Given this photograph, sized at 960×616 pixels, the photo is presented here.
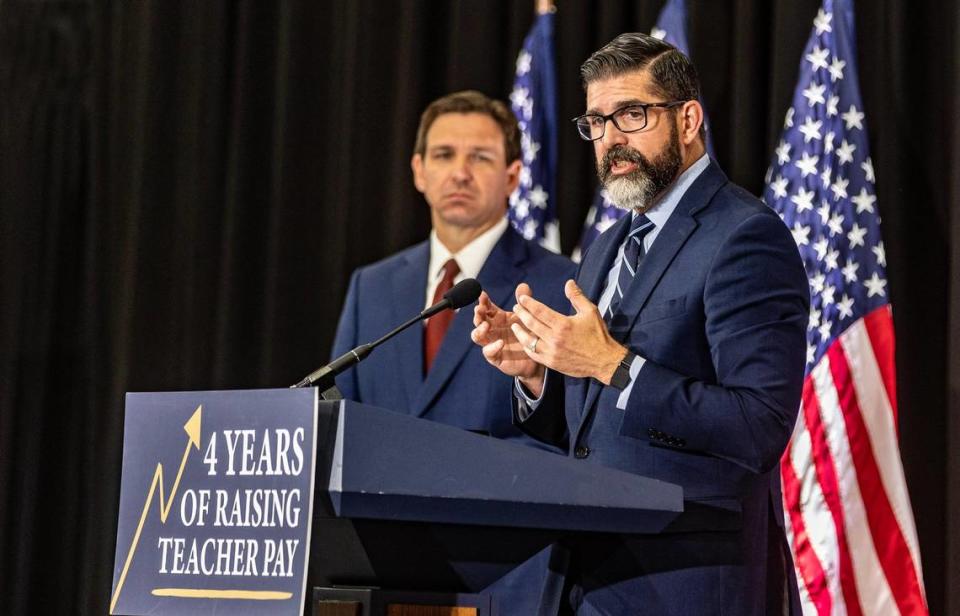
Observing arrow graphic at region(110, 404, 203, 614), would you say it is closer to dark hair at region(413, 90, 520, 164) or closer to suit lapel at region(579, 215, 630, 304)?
suit lapel at region(579, 215, 630, 304)

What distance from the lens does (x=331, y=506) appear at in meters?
1.51

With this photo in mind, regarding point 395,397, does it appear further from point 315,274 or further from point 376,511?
point 376,511

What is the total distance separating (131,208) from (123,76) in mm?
526

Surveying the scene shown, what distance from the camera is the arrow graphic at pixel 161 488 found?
5.17 feet

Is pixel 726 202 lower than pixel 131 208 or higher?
lower

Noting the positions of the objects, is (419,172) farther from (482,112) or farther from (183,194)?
(183,194)

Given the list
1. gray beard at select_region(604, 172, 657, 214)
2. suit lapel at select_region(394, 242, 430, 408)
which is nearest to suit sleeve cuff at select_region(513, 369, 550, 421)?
gray beard at select_region(604, 172, 657, 214)

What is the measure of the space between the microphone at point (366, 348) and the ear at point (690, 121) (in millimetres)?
475

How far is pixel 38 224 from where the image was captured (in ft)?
14.9

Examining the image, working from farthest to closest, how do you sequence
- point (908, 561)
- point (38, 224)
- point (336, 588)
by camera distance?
1. point (38, 224)
2. point (908, 561)
3. point (336, 588)

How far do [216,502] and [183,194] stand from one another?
3.08 m

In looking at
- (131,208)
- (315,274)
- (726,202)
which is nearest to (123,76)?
(131,208)

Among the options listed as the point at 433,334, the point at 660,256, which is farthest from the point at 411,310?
the point at 660,256

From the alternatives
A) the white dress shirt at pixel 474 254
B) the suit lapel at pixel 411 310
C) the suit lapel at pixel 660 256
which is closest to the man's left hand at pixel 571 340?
the suit lapel at pixel 660 256
